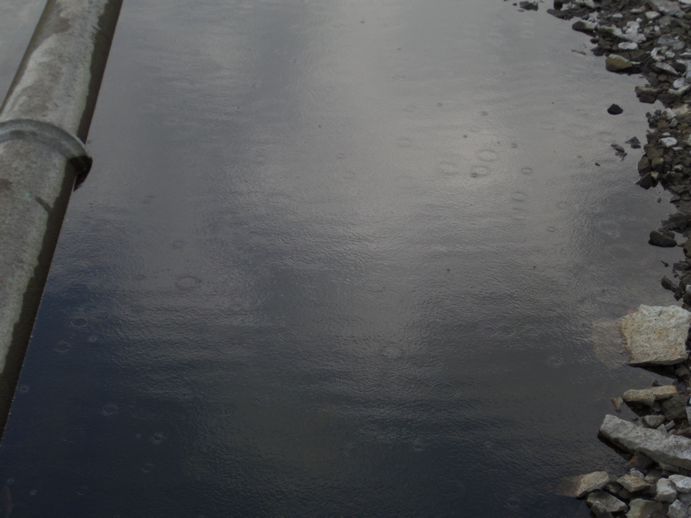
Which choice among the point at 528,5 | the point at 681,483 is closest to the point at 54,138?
the point at 681,483

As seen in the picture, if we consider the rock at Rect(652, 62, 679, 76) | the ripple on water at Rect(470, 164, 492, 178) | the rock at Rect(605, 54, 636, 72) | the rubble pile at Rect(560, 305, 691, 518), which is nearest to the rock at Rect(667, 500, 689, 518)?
the rubble pile at Rect(560, 305, 691, 518)

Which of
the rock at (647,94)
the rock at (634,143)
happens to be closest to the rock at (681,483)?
the rock at (634,143)

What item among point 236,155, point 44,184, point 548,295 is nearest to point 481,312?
point 548,295

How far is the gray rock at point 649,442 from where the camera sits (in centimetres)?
385

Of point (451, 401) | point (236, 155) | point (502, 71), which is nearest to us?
point (451, 401)

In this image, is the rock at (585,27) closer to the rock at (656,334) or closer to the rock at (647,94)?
the rock at (647,94)

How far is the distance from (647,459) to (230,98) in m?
3.98

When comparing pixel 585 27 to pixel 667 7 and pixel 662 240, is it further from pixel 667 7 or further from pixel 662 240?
pixel 662 240

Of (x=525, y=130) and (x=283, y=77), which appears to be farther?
(x=283, y=77)

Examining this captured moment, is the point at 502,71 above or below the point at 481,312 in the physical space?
above

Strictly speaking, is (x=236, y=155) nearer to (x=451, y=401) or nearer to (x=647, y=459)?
(x=451, y=401)

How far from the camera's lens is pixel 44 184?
5066 mm

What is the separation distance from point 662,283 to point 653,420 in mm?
1127

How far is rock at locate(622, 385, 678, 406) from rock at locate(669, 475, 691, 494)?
52cm
